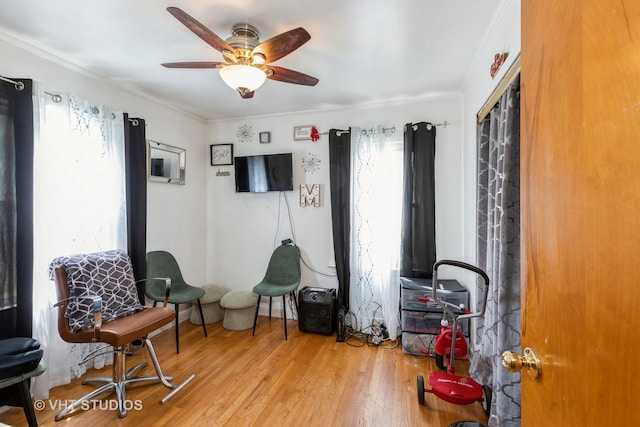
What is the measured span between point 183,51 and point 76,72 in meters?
1.02

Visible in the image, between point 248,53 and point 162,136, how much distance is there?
1948 millimetres

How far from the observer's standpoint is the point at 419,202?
2941 mm

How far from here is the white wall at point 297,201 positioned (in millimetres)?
2963

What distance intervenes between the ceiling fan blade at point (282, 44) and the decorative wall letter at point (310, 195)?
1778mm

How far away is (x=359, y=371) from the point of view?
7.80 feet

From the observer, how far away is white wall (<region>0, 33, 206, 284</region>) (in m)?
2.03

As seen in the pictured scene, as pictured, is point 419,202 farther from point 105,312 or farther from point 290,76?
point 105,312

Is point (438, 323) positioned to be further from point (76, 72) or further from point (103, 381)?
point (76, 72)

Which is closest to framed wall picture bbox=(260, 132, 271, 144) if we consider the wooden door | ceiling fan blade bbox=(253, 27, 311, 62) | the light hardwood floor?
ceiling fan blade bbox=(253, 27, 311, 62)

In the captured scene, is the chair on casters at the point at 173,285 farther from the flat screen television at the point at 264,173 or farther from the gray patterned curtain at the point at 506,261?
the gray patterned curtain at the point at 506,261

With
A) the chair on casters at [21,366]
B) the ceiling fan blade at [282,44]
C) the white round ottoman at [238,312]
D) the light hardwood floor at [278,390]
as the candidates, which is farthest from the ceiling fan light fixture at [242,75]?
the white round ottoman at [238,312]

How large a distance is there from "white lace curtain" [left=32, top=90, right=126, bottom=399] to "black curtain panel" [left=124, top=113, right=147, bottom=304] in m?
0.07

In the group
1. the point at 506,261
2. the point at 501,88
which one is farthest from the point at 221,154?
the point at 506,261

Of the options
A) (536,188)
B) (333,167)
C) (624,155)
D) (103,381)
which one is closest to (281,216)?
(333,167)
